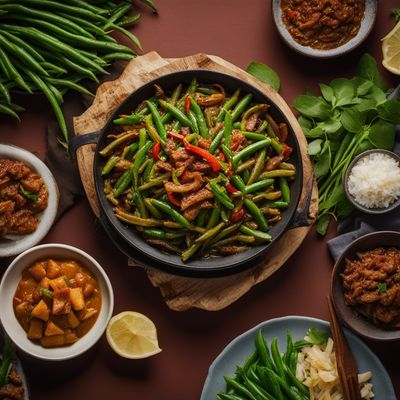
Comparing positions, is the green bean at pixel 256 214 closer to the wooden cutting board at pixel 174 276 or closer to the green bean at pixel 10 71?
the wooden cutting board at pixel 174 276

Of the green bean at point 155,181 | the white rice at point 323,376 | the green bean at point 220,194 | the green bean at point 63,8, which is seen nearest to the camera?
the green bean at point 220,194

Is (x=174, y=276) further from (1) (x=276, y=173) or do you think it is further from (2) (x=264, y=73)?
(2) (x=264, y=73)

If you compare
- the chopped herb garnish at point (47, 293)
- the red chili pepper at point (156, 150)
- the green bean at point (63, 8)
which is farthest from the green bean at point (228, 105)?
the chopped herb garnish at point (47, 293)

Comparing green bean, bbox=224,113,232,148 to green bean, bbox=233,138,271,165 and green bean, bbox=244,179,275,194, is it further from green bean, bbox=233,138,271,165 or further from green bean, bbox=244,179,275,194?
green bean, bbox=244,179,275,194

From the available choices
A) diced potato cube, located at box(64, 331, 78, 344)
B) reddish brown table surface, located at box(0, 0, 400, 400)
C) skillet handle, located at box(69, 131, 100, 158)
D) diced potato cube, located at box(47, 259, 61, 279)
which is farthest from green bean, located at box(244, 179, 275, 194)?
diced potato cube, located at box(64, 331, 78, 344)

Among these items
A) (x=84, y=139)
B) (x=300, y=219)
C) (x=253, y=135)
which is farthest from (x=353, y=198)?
(x=84, y=139)

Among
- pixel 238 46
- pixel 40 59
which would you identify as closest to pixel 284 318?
pixel 238 46

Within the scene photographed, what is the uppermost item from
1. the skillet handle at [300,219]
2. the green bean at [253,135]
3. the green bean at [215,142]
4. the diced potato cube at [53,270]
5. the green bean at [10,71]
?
the green bean at [10,71]

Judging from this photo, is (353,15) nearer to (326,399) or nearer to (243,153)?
(243,153)
